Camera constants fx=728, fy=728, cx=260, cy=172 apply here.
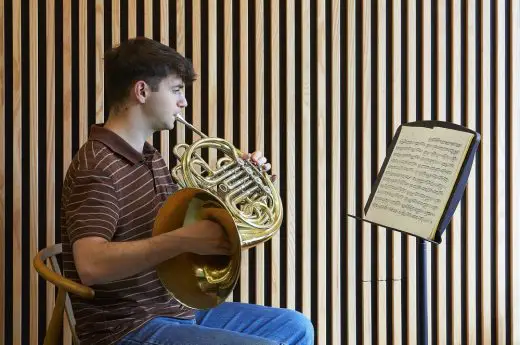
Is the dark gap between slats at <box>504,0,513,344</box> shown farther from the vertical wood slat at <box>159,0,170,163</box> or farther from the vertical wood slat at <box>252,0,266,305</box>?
the vertical wood slat at <box>159,0,170,163</box>

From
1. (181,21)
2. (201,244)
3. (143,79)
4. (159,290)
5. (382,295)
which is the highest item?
(181,21)

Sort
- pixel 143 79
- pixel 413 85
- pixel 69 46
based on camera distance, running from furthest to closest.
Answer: pixel 413 85
pixel 69 46
pixel 143 79

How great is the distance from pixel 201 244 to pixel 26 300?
1582 mm

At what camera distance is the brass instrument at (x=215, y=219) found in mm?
1748

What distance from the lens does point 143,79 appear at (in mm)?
2053

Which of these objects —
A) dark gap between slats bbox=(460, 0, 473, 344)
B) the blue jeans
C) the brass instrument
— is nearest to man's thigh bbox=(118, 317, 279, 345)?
the blue jeans

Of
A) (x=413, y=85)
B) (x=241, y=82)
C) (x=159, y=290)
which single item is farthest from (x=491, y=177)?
(x=159, y=290)

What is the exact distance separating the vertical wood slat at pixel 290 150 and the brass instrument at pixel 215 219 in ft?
3.11

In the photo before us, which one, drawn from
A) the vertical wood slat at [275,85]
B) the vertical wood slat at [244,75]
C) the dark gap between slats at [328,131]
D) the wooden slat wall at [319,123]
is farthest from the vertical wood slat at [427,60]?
the vertical wood slat at [244,75]

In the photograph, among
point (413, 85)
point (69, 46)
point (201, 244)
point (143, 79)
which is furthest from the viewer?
point (413, 85)

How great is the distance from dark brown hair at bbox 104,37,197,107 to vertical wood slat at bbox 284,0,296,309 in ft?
3.40

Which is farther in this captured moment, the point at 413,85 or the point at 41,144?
the point at 413,85

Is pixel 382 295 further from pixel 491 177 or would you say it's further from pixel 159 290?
pixel 159 290

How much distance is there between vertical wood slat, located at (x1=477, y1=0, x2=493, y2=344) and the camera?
3.28 m
